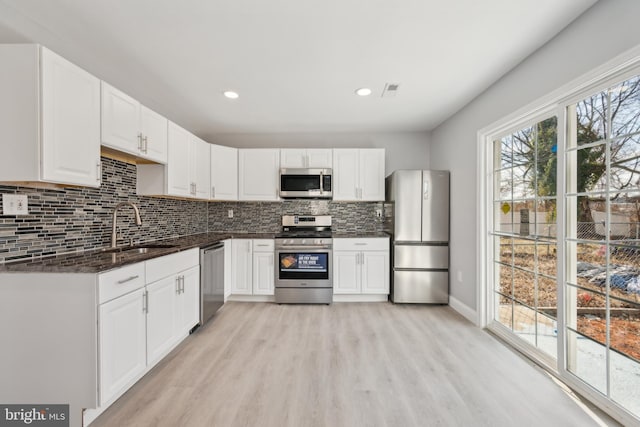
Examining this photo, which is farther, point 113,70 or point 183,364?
point 113,70

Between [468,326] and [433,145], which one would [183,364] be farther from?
[433,145]

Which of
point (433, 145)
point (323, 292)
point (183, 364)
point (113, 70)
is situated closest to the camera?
point (183, 364)

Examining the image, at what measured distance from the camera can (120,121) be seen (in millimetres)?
2074

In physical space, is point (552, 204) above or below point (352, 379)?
above

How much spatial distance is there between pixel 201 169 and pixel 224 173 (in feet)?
1.38

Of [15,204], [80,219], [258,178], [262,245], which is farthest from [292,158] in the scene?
[15,204]

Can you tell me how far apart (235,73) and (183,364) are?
2472 mm

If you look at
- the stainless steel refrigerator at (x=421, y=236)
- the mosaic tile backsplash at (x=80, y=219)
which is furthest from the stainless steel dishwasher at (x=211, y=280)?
the stainless steel refrigerator at (x=421, y=236)

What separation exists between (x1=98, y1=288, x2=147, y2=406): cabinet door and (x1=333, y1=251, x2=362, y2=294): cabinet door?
2.29 meters

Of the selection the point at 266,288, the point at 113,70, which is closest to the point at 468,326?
the point at 266,288

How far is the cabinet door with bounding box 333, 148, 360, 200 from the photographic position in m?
3.97

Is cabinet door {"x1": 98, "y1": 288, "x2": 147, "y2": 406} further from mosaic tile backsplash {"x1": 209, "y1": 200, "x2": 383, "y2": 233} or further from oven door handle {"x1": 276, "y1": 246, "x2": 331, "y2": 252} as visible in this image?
mosaic tile backsplash {"x1": 209, "y1": 200, "x2": 383, "y2": 233}

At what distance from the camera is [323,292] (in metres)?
3.63

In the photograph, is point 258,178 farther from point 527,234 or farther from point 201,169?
point 527,234
